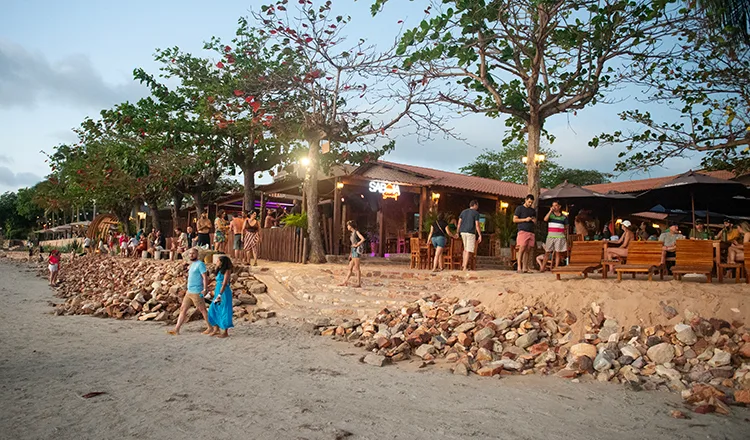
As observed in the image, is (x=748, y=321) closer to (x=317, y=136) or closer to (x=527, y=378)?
(x=527, y=378)

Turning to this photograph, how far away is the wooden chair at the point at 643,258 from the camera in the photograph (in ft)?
26.1

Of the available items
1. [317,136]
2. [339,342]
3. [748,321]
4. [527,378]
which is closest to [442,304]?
[339,342]

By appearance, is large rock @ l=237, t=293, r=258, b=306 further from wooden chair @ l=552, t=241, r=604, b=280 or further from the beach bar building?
wooden chair @ l=552, t=241, r=604, b=280

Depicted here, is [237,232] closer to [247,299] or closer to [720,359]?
[247,299]

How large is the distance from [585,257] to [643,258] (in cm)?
90

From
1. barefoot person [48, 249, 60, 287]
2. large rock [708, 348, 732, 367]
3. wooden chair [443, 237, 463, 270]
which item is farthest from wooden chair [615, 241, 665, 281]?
barefoot person [48, 249, 60, 287]

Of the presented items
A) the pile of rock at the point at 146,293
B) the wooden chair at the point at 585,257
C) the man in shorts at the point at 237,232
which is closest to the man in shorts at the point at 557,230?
the wooden chair at the point at 585,257

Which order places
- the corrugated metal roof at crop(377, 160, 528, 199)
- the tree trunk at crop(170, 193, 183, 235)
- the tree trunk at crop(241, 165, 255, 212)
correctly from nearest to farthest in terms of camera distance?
the corrugated metal roof at crop(377, 160, 528, 199) → the tree trunk at crop(241, 165, 255, 212) → the tree trunk at crop(170, 193, 183, 235)

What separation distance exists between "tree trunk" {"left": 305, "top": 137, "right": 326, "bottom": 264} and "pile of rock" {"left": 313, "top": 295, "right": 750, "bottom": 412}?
6.79 metres

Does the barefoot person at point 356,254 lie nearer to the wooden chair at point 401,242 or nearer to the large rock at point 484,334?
the large rock at point 484,334

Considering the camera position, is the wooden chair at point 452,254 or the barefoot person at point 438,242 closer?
the barefoot person at point 438,242

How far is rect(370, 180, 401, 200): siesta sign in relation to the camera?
1730cm

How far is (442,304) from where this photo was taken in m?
8.88

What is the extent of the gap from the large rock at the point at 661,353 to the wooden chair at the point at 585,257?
236 centimetres
